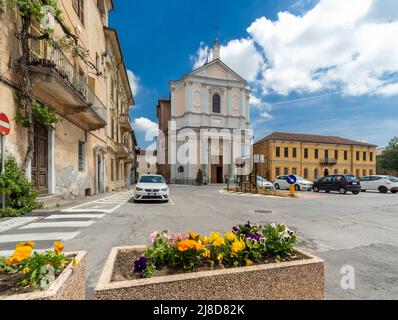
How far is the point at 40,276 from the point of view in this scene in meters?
1.64

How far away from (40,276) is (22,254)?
325 millimetres

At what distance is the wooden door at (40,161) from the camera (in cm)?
839

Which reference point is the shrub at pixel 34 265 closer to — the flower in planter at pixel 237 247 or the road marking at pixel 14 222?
the flower in planter at pixel 237 247

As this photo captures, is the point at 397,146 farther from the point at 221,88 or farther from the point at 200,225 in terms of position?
the point at 200,225

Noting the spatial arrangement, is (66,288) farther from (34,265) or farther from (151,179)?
(151,179)

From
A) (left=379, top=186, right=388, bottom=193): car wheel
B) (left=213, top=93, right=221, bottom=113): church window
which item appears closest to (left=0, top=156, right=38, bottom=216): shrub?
(left=379, top=186, right=388, bottom=193): car wheel

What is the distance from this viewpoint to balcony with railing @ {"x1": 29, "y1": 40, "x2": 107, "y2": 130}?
24.1 feet

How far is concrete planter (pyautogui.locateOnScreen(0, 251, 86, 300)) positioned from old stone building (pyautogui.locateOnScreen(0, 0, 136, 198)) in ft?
23.1

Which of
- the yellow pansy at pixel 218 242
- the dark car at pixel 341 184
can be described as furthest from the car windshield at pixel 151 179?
the dark car at pixel 341 184

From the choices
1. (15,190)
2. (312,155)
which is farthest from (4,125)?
(312,155)

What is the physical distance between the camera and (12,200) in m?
6.71

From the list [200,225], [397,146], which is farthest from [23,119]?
[397,146]

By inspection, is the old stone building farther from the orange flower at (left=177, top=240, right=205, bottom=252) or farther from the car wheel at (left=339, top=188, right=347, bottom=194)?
the car wheel at (left=339, top=188, right=347, bottom=194)
